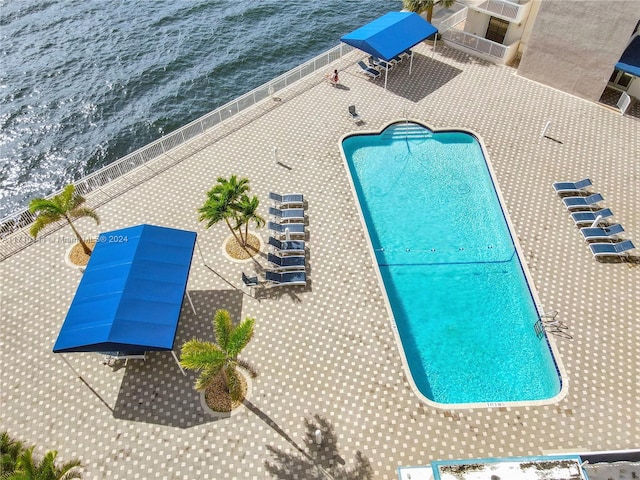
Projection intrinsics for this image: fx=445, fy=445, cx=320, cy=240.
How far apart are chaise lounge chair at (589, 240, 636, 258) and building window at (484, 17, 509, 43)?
20.9 meters

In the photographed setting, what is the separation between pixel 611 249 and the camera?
2289 cm

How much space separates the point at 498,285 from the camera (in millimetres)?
22484

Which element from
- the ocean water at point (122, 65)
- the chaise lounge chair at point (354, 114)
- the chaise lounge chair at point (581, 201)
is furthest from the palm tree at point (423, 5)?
the chaise lounge chair at point (581, 201)

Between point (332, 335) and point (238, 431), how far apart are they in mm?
5633

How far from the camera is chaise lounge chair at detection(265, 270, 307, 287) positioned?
21547 mm

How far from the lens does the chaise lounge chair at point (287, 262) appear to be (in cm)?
2195

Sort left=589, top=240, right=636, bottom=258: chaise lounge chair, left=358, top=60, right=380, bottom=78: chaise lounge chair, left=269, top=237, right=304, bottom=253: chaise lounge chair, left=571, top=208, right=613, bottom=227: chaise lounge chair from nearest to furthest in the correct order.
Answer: left=269, top=237, right=304, bottom=253: chaise lounge chair
left=589, top=240, right=636, bottom=258: chaise lounge chair
left=571, top=208, right=613, bottom=227: chaise lounge chair
left=358, top=60, right=380, bottom=78: chaise lounge chair

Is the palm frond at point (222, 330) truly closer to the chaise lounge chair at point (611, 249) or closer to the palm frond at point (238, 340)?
the palm frond at point (238, 340)

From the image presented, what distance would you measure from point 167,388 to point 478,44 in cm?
3327

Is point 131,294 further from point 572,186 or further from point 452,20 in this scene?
point 452,20

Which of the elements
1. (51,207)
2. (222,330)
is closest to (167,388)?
(222,330)

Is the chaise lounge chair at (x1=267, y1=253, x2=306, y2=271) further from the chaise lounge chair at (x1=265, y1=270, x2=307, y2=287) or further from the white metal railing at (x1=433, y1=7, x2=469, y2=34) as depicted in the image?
the white metal railing at (x1=433, y1=7, x2=469, y2=34)


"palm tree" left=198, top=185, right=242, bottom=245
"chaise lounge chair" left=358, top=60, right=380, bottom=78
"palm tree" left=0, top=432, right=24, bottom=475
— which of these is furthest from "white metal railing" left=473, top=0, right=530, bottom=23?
"palm tree" left=0, top=432, right=24, bottom=475

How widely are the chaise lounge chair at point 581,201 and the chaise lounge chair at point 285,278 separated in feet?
51.1
